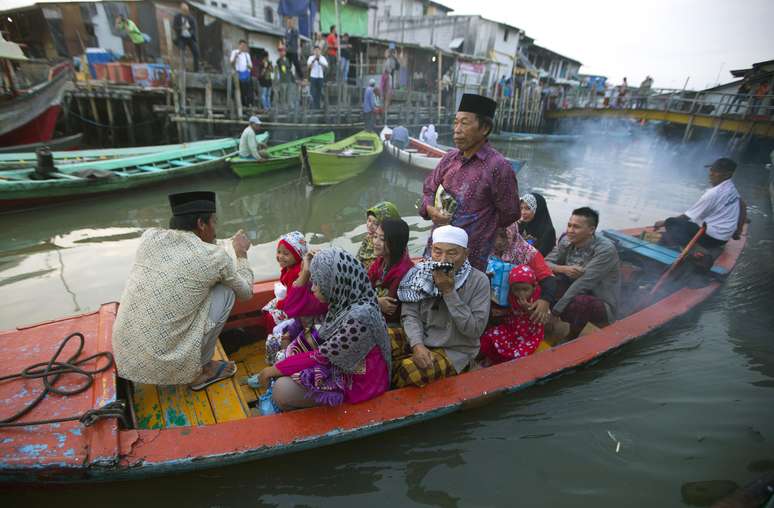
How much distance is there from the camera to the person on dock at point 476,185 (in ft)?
8.96

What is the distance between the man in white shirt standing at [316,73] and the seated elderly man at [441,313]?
13.8 meters

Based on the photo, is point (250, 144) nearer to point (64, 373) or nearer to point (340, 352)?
point (64, 373)

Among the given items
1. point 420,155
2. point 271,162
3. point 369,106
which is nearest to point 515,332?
point 271,162

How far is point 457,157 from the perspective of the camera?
9.99ft

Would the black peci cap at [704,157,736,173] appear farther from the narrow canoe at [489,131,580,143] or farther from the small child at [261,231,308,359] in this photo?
the narrow canoe at [489,131,580,143]

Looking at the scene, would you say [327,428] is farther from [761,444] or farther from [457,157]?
[761,444]

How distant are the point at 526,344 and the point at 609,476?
98 cm

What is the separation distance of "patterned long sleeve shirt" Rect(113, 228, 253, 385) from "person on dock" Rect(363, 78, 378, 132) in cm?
1580

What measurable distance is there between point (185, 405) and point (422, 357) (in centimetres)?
152

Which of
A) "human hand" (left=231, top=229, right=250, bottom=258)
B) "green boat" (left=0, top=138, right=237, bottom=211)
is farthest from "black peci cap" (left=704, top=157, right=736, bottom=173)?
"green boat" (left=0, top=138, right=237, bottom=211)

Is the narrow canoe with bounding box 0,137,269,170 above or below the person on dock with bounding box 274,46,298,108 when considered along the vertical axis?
below

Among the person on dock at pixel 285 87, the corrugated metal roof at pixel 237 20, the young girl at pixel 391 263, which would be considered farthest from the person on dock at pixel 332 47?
the young girl at pixel 391 263

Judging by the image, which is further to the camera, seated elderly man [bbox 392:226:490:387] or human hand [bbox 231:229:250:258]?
human hand [bbox 231:229:250:258]

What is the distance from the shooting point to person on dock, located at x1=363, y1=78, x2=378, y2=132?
16.5 m
